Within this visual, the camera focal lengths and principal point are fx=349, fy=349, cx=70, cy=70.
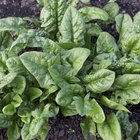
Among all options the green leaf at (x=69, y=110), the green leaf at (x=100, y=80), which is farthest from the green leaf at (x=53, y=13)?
the green leaf at (x=69, y=110)

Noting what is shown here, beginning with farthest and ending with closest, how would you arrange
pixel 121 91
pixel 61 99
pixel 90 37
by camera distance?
pixel 90 37 < pixel 121 91 < pixel 61 99

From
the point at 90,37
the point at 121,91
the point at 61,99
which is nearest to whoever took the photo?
the point at 61,99

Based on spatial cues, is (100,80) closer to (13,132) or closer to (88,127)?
(88,127)

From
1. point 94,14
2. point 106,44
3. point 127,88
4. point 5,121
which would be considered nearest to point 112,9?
point 94,14

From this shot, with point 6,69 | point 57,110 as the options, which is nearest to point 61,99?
point 57,110

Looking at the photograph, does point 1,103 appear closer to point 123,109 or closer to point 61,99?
point 61,99

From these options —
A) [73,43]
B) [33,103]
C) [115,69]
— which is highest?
[73,43]

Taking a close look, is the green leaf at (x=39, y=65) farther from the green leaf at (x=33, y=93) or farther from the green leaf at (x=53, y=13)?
the green leaf at (x=53, y=13)
